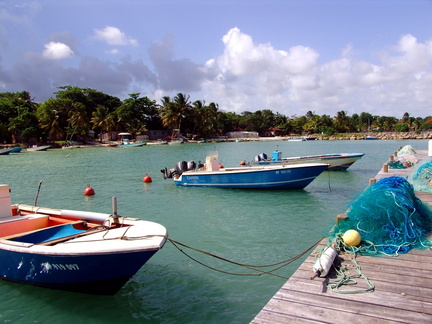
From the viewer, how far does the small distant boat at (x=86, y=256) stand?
19.3 ft

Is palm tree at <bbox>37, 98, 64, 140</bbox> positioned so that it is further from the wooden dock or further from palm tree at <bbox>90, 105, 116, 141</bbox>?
the wooden dock

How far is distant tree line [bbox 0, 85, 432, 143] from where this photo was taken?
7550cm

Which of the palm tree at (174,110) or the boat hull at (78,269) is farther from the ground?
the palm tree at (174,110)

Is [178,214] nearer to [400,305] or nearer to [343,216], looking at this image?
[343,216]

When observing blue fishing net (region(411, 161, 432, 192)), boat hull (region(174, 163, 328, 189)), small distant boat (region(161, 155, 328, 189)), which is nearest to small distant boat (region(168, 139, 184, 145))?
small distant boat (region(161, 155, 328, 189))

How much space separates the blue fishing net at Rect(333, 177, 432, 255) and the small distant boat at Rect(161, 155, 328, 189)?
33.3ft

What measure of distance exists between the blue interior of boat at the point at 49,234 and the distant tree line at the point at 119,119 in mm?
74851

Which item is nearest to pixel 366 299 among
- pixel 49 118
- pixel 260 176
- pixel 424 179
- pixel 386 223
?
pixel 386 223

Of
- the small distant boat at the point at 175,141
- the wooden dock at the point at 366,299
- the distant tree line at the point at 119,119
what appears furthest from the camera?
the small distant boat at the point at 175,141

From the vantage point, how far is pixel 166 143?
89312 millimetres

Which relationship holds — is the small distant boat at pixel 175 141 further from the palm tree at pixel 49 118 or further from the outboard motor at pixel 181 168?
the outboard motor at pixel 181 168

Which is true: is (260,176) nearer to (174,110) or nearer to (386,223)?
(386,223)

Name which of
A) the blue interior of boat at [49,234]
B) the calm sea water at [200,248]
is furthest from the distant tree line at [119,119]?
the blue interior of boat at [49,234]

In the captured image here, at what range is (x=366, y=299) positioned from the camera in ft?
13.9
